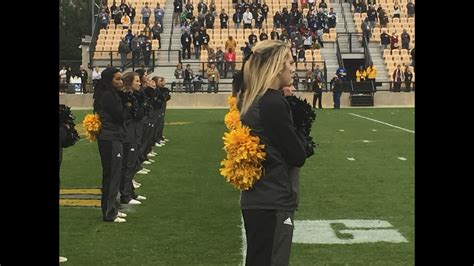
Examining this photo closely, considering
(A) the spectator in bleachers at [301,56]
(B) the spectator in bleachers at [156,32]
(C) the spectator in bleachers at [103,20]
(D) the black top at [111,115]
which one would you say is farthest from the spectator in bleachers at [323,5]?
(D) the black top at [111,115]

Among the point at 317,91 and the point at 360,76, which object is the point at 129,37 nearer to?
the point at 317,91

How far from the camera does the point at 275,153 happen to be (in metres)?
5.19

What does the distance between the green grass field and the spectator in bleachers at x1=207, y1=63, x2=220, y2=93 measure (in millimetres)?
20729

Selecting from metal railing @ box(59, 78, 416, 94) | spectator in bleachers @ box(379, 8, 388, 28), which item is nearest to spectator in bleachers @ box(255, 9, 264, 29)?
spectator in bleachers @ box(379, 8, 388, 28)

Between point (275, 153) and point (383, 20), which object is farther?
point (383, 20)

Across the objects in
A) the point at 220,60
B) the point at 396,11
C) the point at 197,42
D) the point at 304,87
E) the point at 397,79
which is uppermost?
the point at 396,11

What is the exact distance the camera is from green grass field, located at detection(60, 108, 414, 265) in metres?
7.98

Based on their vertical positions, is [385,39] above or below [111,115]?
above

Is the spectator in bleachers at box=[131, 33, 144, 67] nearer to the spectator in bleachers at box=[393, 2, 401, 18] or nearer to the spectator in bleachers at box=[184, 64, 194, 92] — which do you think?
the spectator in bleachers at box=[184, 64, 194, 92]

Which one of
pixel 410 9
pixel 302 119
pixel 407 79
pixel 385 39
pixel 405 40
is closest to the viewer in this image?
pixel 302 119

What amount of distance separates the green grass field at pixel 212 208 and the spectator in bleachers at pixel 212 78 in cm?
2073

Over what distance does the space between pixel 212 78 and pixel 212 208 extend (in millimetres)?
30547

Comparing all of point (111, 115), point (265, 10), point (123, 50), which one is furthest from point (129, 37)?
point (111, 115)
